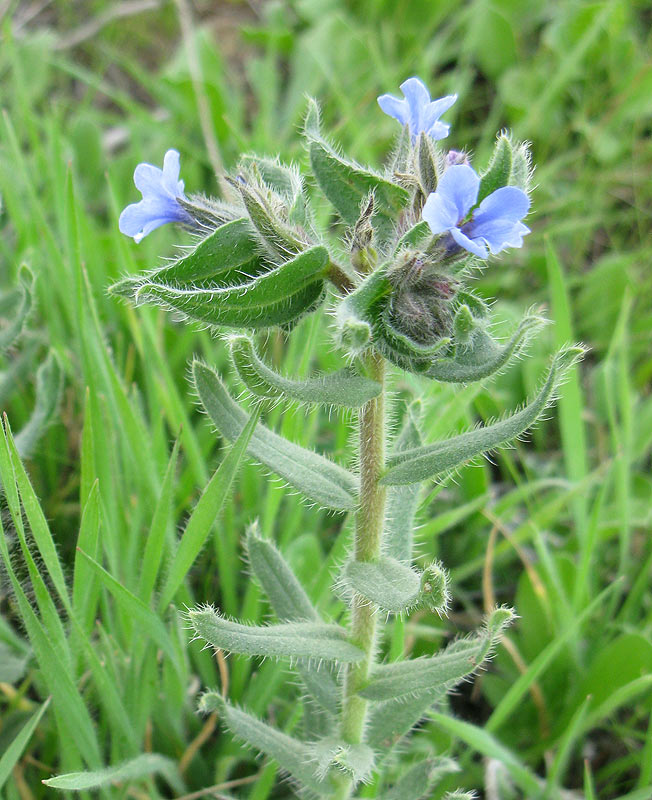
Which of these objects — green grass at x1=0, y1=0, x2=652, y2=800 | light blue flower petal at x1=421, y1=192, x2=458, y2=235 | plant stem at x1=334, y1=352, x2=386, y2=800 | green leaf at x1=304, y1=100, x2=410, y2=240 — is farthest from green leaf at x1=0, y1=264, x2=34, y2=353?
light blue flower petal at x1=421, y1=192, x2=458, y2=235

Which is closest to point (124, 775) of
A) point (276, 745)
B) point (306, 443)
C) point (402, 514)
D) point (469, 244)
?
point (276, 745)

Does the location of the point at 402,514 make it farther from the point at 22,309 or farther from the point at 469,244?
the point at 22,309

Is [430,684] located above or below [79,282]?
below

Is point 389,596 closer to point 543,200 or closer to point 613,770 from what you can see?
point 613,770

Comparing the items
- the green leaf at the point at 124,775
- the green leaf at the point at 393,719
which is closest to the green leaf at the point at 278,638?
the green leaf at the point at 393,719

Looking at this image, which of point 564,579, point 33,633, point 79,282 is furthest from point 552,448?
point 33,633

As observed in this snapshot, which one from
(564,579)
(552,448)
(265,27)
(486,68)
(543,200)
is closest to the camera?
(564,579)

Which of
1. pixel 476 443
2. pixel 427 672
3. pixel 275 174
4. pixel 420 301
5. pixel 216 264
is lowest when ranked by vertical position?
pixel 427 672
